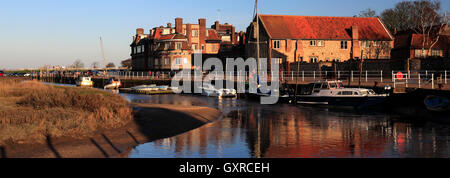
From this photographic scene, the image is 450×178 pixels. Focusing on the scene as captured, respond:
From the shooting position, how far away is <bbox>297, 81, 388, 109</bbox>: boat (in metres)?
39.2

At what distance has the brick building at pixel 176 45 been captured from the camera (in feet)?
318

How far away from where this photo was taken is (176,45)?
96.2 meters

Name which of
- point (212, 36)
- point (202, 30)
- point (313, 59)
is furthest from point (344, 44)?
point (212, 36)

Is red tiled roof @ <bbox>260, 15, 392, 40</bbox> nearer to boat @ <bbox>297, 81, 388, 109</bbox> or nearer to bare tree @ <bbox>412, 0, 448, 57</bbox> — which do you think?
bare tree @ <bbox>412, 0, 448, 57</bbox>

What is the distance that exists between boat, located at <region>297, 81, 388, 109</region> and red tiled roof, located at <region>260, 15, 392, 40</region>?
34.4 metres

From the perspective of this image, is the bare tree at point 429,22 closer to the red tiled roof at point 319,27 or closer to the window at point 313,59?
the red tiled roof at point 319,27

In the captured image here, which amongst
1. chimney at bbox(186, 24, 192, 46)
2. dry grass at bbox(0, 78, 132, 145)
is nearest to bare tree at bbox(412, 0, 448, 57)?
chimney at bbox(186, 24, 192, 46)

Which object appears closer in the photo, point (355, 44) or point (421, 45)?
point (421, 45)

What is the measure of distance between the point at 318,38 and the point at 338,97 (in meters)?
39.7

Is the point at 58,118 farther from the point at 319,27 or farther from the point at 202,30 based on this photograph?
the point at 202,30

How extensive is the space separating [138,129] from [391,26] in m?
89.6

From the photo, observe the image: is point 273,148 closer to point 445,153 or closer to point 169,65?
point 445,153

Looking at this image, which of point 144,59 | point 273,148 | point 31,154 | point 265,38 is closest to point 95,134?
point 31,154

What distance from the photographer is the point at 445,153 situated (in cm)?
2066
